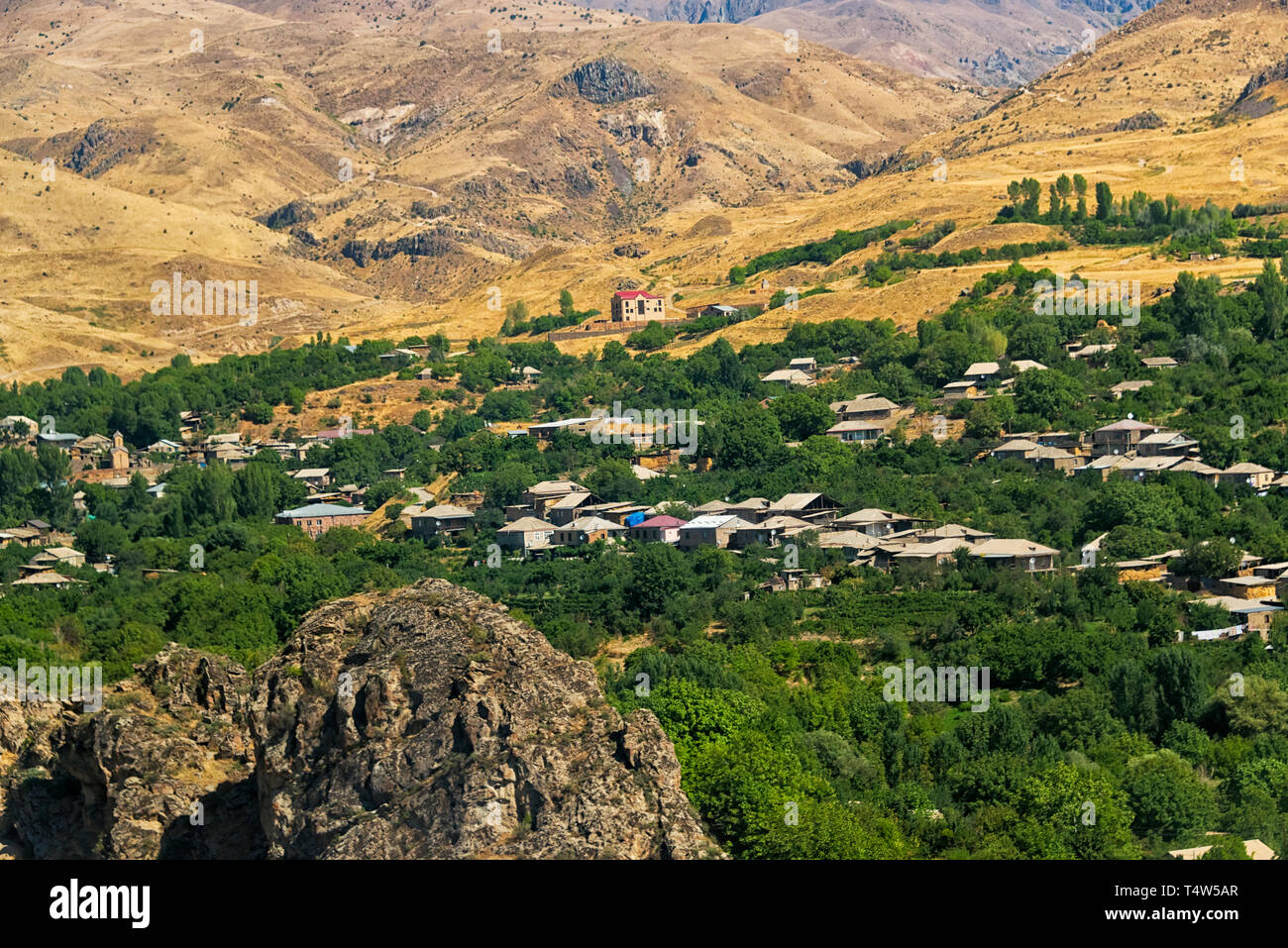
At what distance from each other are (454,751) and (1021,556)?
3855 centimetres

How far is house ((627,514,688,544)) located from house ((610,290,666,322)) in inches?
1944

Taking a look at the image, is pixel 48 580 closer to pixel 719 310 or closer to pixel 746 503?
pixel 746 503

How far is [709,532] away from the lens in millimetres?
71812

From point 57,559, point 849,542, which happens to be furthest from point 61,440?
point 849,542

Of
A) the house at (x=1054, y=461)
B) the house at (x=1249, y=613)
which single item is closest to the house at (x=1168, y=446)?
the house at (x=1054, y=461)

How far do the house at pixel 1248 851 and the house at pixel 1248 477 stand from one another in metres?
35.5

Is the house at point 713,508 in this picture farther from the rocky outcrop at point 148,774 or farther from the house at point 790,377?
the rocky outcrop at point 148,774

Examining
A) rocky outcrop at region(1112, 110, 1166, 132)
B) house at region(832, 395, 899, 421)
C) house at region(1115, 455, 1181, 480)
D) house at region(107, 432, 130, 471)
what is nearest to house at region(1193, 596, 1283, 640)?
house at region(1115, 455, 1181, 480)

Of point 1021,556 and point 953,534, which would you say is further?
point 953,534

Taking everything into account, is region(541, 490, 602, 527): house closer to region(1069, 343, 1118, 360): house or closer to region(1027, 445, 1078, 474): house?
region(1027, 445, 1078, 474): house

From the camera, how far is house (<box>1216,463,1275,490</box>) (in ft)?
230
